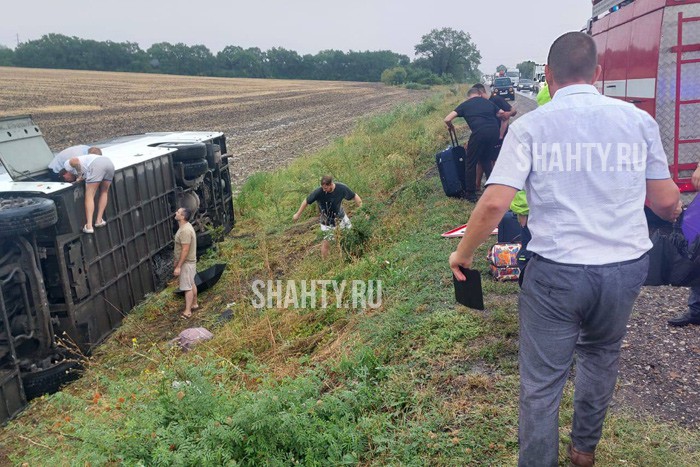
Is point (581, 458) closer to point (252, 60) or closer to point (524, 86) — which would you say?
point (524, 86)

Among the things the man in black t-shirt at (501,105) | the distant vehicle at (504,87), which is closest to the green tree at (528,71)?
the distant vehicle at (504,87)

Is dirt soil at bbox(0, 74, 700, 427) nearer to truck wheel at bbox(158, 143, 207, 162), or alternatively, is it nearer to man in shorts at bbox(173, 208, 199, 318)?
man in shorts at bbox(173, 208, 199, 318)

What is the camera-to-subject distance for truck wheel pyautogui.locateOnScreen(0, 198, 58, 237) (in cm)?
614

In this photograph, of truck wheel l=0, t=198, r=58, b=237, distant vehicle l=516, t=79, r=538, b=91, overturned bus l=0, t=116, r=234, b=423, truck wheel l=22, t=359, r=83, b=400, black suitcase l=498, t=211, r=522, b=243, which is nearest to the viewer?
truck wheel l=0, t=198, r=58, b=237

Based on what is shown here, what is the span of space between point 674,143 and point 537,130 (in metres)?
6.20

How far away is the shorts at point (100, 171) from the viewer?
7.62 m

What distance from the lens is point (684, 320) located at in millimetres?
4965

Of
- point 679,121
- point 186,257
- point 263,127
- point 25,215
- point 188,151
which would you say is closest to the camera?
point 25,215

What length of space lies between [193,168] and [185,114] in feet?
90.2

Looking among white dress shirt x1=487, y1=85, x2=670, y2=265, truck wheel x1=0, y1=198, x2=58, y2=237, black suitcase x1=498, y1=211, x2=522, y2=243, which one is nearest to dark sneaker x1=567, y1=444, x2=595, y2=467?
white dress shirt x1=487, y1=85, x2=670, y2=265

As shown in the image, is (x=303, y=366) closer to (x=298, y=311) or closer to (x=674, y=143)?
(x=298, y=311)

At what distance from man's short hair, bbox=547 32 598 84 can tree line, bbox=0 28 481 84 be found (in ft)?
276

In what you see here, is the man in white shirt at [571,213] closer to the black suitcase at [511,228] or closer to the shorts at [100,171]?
the black suitcase at [511,228]

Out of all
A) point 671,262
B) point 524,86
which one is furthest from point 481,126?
point 524,86
